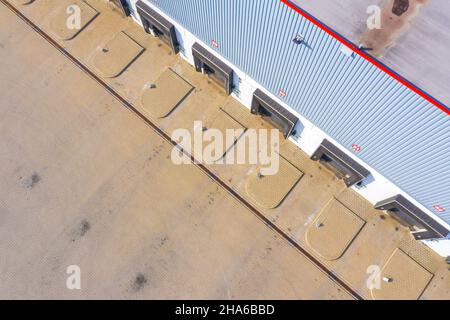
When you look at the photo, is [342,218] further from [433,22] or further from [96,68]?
[96,68]

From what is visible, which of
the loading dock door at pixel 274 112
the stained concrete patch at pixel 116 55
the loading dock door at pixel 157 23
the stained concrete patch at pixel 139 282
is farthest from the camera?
the stained concrete patch at pixel 116 55

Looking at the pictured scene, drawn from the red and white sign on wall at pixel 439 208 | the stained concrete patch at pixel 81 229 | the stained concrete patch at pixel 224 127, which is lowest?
the stained concrete patch at pixel 81 229

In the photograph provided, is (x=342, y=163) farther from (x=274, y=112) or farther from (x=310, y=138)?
(x=274, y=112)

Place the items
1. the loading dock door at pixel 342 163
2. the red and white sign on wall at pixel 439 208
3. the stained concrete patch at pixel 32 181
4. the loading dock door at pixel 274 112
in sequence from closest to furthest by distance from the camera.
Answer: the red and white sign on wall at pixel 439 208
the loading dock door at pixel 342 163
the loading dock door at pixel 274 112
the stained concrete patch at pixel 32 181

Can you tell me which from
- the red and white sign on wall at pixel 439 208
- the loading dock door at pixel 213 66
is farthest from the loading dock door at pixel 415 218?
the loading dock door at pixel 213 66

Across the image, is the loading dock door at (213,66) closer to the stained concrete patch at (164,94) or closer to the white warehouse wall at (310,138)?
the white warehouse wall at (310,138)

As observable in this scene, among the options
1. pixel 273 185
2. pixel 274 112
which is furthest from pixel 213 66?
pixel 273 185
